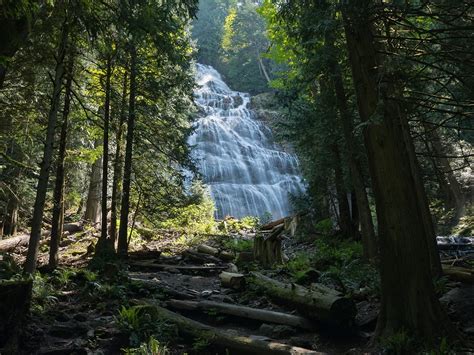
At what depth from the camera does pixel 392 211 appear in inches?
196

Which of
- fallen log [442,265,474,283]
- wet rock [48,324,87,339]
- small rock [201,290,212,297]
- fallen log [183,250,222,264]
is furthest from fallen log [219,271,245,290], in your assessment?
fallen log [442,265,474,283]

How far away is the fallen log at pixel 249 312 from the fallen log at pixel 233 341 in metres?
0.87

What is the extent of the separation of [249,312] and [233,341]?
1295mm

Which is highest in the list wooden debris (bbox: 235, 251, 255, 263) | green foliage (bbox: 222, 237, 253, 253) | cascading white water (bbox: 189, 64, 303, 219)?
cascading white water (bbox: 189, 64, 303, 219)

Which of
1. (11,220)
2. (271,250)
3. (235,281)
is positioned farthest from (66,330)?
(11,220)

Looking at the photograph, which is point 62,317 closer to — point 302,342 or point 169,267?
point 302,342

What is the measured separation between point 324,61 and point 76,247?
10.3m

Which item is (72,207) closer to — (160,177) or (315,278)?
(160,177)

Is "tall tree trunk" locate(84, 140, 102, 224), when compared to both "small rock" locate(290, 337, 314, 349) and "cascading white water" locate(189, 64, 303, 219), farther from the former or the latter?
"small rock" locate(290, 337, 314, 349)

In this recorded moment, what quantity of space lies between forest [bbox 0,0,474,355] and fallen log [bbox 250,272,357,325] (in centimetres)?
3

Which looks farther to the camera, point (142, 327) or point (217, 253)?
point (217, 253)

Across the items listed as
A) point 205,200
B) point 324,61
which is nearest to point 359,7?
point 324,61

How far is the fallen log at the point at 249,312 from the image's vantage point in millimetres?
6172

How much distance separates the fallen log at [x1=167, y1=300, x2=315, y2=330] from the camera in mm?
6172
